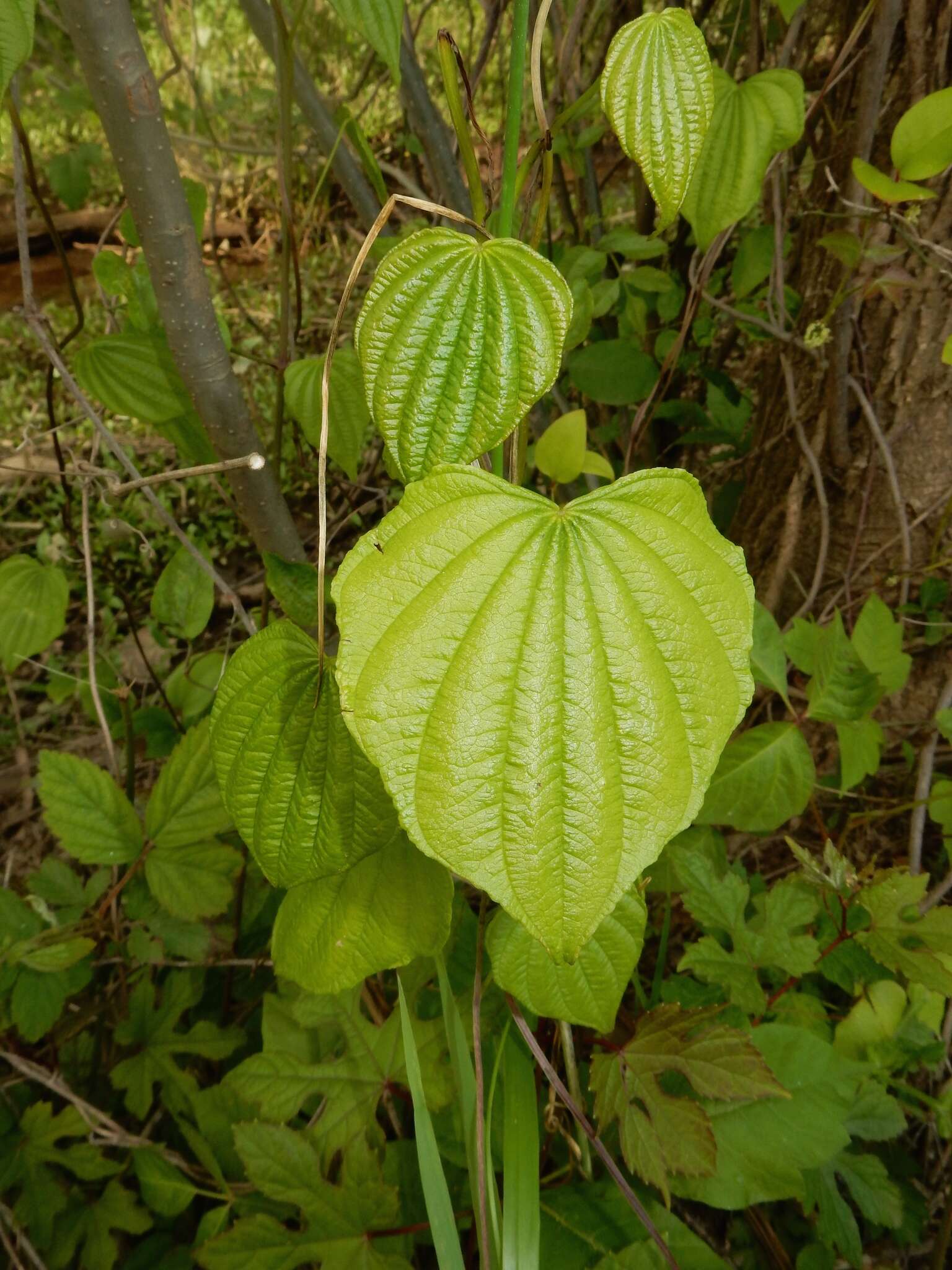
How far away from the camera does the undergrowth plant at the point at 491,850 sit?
0.41 metres

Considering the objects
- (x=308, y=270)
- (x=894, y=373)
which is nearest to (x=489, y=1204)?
(x=894, y=373)

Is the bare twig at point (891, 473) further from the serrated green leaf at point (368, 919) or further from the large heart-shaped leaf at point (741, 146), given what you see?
the serrated green leaf at point (368, 919)

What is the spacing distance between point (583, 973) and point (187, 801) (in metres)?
0.56

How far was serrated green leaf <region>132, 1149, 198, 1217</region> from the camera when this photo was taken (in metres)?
0.94

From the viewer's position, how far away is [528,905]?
392mm

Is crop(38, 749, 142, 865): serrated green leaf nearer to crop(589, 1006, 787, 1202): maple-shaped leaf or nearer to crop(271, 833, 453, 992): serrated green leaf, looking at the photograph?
crop(271, 833, 453, 992): serrated green leaf

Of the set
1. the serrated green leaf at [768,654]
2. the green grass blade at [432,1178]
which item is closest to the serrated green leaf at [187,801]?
the green grass blade at [432,1178]

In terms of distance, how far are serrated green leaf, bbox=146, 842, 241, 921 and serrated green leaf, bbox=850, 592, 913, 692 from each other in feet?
2.71

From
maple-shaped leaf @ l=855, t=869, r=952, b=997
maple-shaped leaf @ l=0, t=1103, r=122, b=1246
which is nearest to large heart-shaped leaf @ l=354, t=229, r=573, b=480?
maple-shaped leaf @ l=855, t=869, r=952, b=997

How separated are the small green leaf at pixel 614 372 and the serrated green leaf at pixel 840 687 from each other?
2.16ft

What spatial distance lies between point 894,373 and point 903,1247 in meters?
1.14

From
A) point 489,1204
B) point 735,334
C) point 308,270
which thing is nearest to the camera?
point 489,1204

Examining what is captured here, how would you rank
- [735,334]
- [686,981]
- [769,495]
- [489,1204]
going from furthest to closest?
[735,334]
[769,495]
[686,981]
[489,1204]

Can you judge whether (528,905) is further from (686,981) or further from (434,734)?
(686,981)
